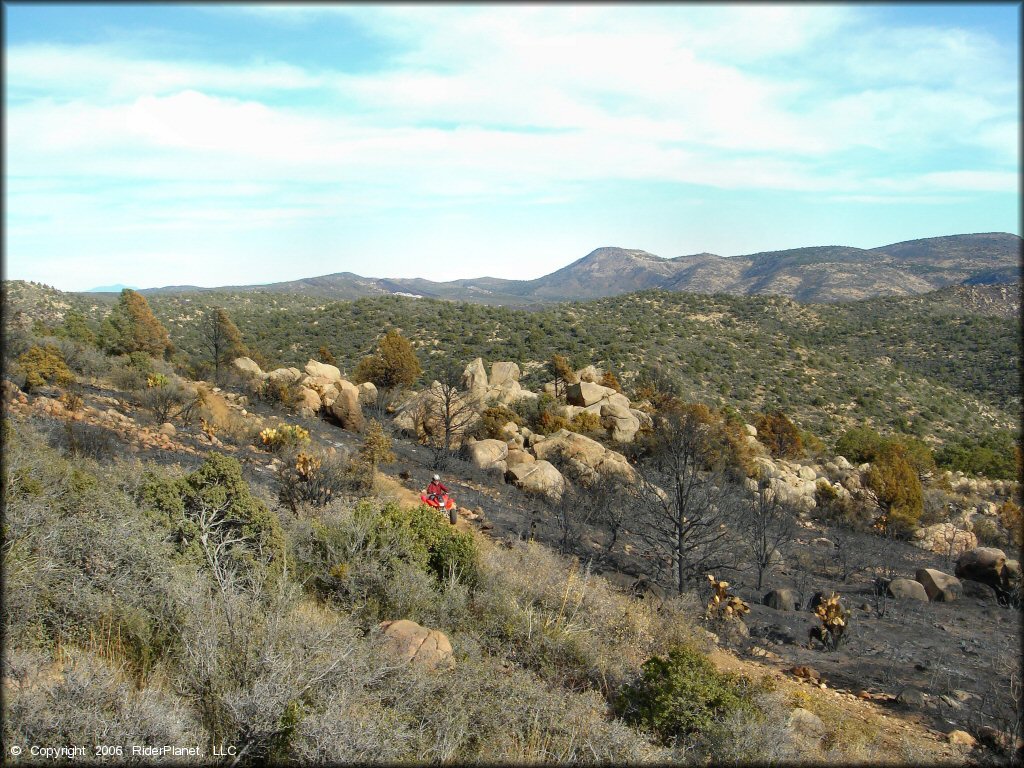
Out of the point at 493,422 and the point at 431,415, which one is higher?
the point at 431,415

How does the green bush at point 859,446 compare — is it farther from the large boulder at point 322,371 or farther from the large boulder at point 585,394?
the large boulder at point 322,371

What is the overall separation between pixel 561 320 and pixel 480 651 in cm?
4081

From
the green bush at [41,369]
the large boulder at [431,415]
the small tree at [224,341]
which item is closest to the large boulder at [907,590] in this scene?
the large boulder at [431,415]

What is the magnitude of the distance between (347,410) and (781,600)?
15.1m

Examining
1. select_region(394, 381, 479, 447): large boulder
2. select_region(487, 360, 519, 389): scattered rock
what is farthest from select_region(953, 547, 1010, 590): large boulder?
select_region(487, 360, 519, 389): scattered rock

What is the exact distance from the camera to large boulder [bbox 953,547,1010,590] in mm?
13893

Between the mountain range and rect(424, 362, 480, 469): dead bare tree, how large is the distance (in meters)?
60.9

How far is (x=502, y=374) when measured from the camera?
28.8 metres

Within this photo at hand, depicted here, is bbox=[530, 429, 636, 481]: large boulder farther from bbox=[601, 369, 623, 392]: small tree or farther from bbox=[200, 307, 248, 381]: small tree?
bbox=[200, 307, 248, 381]: small tree

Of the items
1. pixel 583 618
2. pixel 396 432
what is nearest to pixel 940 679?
pixel 583 618

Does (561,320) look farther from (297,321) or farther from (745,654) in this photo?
(745,654)

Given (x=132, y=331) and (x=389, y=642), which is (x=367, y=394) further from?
(x=389, y=642)

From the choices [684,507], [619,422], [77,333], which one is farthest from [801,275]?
[77,333]

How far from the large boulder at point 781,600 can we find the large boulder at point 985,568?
604 centimetres
